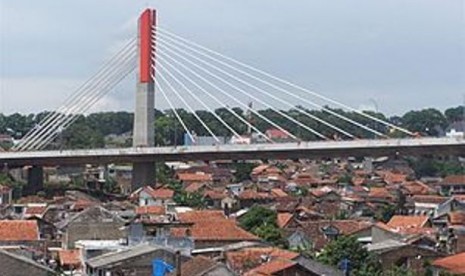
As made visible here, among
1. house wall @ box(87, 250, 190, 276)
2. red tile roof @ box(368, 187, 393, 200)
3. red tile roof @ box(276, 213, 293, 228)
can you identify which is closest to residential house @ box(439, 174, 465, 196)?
red tile roof @ box(368, 187, 393, 200)

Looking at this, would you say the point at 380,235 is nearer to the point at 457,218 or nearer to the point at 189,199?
the point at 457,218

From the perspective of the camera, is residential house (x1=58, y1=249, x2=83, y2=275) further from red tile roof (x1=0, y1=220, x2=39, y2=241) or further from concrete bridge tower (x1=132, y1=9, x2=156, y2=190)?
concrete bridge tower (x1=132, y1=9, x2=156, y2=190)

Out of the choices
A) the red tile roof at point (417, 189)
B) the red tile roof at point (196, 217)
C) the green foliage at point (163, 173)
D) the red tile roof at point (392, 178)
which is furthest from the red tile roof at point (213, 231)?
the red tile roof at point (392, 178)

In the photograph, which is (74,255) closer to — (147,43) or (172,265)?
(172,265)

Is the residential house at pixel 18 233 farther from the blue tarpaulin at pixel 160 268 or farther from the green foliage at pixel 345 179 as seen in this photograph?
the green foliage at pixel 345 179

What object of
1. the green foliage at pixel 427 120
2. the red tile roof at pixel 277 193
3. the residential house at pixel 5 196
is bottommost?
the red tile roof at pixel 277 193

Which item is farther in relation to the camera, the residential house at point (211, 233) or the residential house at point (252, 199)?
the residential house at point (252, 199)

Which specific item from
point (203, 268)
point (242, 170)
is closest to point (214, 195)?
point (242, 170)
